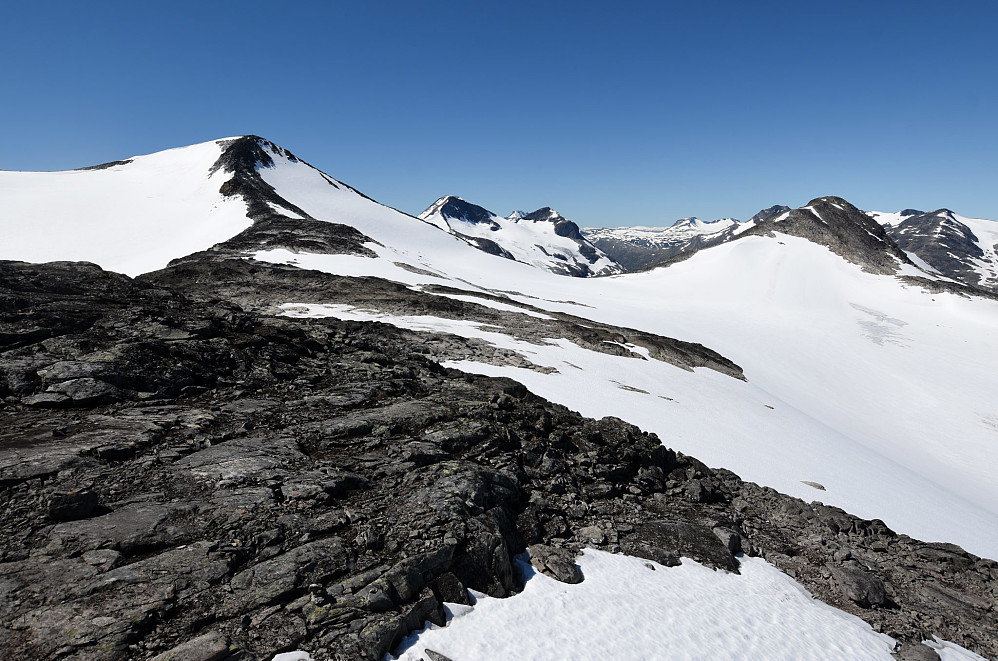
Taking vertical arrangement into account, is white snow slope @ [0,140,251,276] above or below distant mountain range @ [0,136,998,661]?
above

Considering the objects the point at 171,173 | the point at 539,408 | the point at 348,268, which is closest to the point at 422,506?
the point at 539,408

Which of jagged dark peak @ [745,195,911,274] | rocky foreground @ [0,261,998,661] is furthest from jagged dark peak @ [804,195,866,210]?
rocky foreground @ [0,261,998,661]

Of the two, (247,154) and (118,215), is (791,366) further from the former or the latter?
(247,154)

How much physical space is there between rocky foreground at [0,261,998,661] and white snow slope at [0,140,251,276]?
40.1 m

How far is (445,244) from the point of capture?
8744cm

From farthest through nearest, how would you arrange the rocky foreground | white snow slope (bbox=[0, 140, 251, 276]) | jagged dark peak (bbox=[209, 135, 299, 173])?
jagged dark peak (bbox=[209, 135, 299, 173]) < white snow slope (bbox=[0, 140, 251, 276]) < the rocky foreground

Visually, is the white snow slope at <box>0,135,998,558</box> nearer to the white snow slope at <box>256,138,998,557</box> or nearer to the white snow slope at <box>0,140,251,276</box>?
the white snow slope at <box>256,138,998,557</box>

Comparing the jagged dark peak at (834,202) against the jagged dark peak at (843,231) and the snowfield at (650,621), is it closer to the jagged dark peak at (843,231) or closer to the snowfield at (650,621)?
the jagged dark peak at (843,231)

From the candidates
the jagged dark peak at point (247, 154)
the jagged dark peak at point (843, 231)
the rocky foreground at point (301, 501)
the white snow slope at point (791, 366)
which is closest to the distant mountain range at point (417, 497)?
the rocky foreground at point (301, 501)

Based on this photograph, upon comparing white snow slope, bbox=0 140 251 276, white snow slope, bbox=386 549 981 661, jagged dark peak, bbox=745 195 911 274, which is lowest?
white snow slope, bbox=386 549 981 661

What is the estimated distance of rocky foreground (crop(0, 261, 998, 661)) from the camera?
692 cm

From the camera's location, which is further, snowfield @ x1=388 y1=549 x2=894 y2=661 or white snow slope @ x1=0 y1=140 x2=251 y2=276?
white snow slope @ x1=0 y1=140 x2=251 y2=276

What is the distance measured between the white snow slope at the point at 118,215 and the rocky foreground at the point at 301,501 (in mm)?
40109

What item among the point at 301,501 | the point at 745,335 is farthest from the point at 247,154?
the point at 301,501
